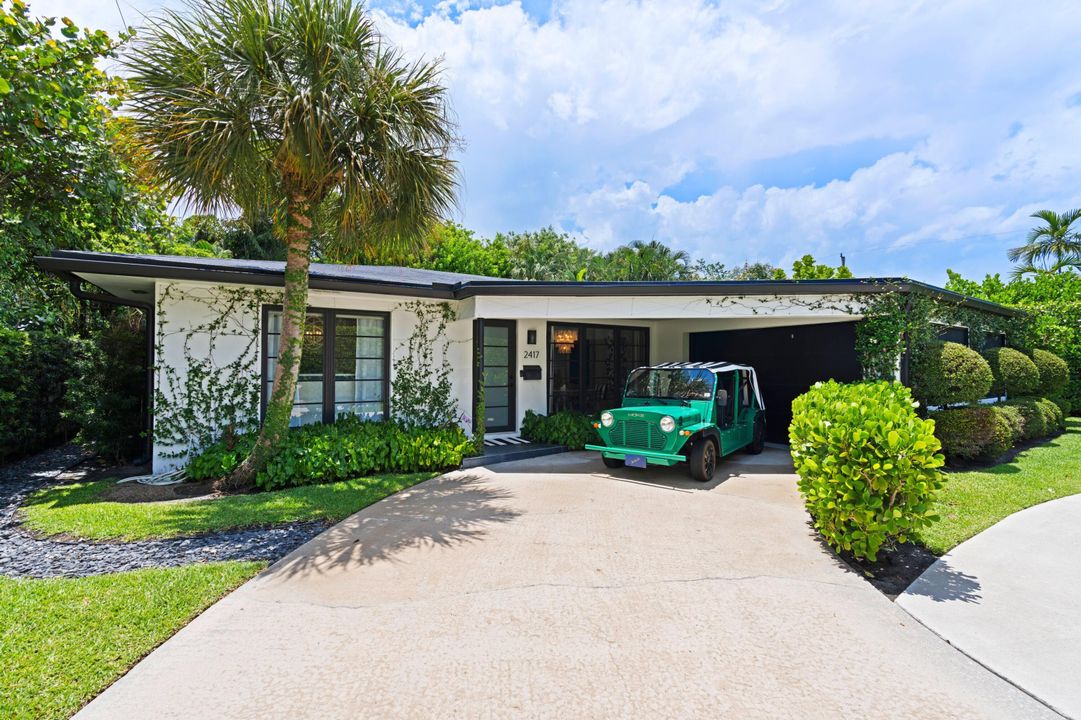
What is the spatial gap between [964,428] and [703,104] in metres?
7.32

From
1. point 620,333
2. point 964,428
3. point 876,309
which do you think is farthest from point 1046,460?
point 620,333

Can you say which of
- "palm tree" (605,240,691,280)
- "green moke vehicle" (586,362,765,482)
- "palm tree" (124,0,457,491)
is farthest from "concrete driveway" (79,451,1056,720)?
"palm tree" (605,240,691,280)

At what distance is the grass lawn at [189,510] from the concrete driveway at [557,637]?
0.77m

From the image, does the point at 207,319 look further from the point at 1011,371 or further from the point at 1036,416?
the point at 1036,416

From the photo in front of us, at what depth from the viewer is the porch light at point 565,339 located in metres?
10.9

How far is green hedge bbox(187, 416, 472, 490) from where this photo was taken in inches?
252

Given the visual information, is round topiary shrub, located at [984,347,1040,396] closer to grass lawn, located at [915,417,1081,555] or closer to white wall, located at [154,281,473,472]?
grass lawn, located at [915,417,1081,555]

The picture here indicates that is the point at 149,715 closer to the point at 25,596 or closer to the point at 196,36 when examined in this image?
the point at 25,596

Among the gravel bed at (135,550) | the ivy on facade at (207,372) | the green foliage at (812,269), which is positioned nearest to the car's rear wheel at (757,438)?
the gravel bed at (135,550)

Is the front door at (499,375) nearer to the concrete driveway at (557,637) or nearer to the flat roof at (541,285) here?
the flat roof at (541,285)

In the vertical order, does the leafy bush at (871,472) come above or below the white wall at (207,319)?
below

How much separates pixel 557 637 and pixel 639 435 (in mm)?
4295

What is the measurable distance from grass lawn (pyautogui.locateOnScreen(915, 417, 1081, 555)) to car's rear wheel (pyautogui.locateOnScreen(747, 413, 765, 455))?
8.71 ft

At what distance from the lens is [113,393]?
309 inches
